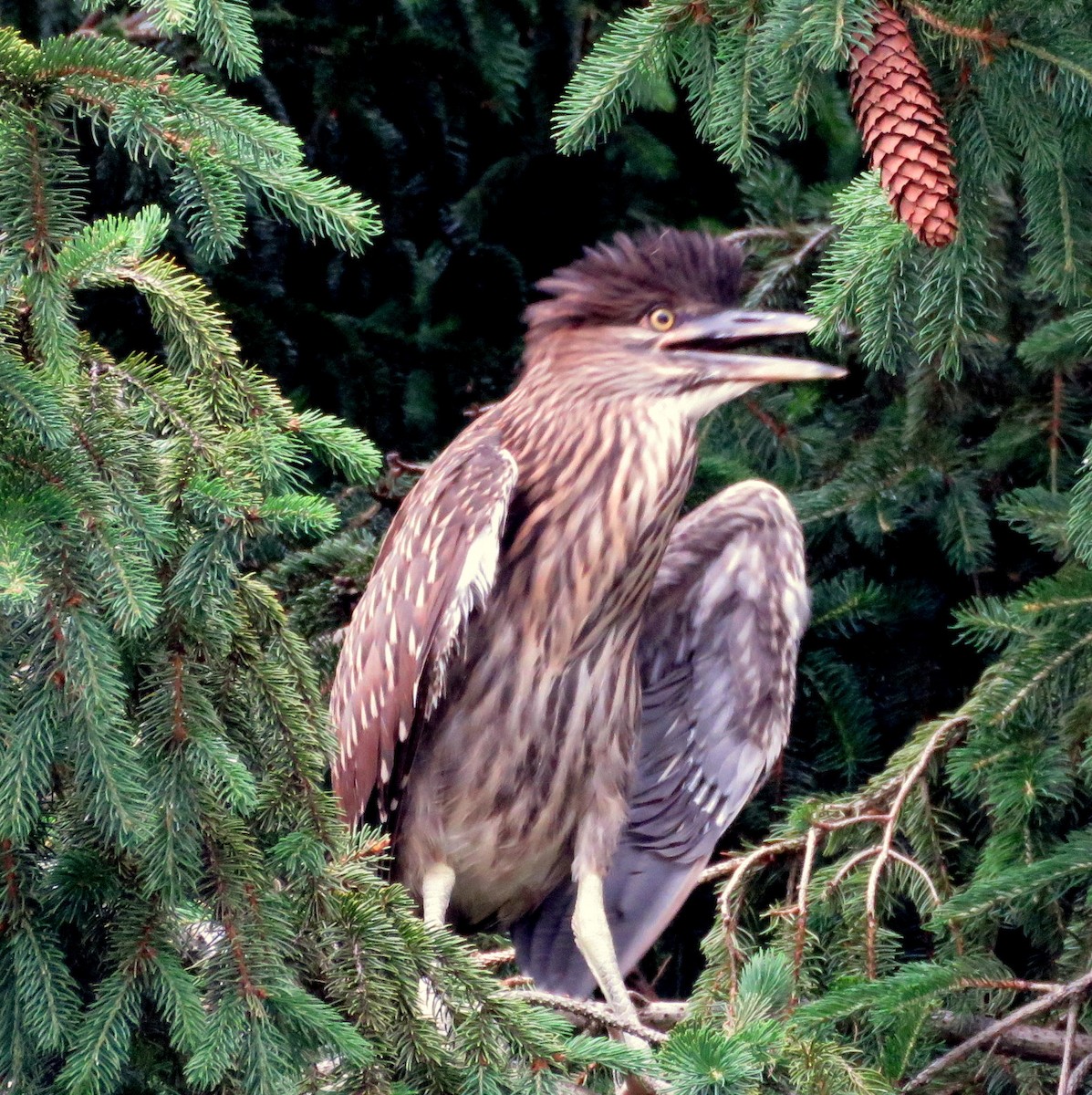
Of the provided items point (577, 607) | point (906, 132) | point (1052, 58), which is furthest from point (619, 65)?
point (577, 607)

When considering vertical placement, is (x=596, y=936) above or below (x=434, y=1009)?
below

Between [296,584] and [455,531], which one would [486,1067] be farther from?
[296,584]

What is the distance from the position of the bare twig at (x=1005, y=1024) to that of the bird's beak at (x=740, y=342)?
119 centimetres

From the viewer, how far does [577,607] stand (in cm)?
312

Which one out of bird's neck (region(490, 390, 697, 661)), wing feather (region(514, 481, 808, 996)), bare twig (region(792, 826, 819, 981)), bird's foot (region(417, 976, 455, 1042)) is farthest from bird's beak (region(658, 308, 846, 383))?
bird's foot (region(417, 976, 455, 1042))

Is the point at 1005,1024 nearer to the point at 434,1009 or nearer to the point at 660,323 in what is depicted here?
the point at 434,1009

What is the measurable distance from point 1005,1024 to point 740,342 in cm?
147

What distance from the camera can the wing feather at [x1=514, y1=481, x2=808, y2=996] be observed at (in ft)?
11.3

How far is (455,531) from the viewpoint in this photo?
115 inches

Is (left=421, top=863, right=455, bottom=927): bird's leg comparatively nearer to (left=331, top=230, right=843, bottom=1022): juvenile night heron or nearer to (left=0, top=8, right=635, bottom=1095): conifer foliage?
(left=331, top=230, right=843, bottom=1022): juvenile night heron

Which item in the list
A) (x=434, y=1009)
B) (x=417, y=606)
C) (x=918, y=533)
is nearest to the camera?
(x=434, y=1009)

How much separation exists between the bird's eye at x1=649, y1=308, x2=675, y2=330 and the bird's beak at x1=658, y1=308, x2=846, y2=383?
24mm

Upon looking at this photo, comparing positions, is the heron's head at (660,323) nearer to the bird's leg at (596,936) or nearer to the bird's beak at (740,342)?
the bird's beak at (740,342)

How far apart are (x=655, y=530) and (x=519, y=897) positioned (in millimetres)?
1030
